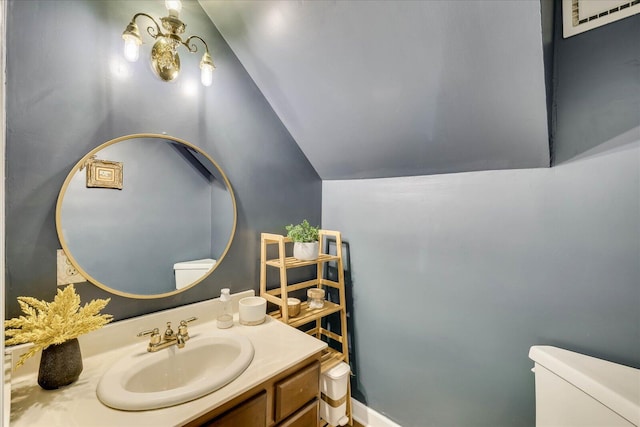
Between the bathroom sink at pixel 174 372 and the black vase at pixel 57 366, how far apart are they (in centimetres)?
10

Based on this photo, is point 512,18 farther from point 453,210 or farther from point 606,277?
point 606,277

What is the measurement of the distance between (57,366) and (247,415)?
1.96 feet

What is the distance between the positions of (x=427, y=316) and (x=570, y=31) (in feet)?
4.32

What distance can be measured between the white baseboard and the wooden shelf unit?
61mm

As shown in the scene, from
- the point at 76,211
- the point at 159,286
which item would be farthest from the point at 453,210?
the point at 76,211

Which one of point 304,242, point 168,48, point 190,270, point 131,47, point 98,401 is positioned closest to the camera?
point 98,401

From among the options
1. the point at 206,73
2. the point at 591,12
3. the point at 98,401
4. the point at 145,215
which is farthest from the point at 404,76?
the point at 98,401

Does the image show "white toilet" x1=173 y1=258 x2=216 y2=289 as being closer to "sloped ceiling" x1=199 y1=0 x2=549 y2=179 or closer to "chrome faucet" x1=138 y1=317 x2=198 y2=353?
"chrome faucet" x1=138 y1=317 x2=198 y2=353

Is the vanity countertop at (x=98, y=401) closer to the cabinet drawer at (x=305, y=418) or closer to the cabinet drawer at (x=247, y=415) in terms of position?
the cabinet drawer at (x=247, y=415)

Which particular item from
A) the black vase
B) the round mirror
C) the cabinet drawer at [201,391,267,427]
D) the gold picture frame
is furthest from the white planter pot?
the black vase

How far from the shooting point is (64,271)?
1029 millimetres

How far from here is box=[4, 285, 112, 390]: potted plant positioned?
32.7 inches

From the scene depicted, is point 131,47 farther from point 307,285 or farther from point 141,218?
point 307,285

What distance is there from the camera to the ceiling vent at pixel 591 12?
89 centimetres
